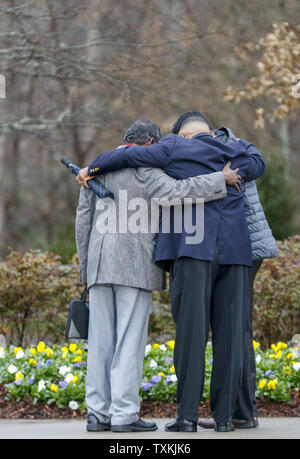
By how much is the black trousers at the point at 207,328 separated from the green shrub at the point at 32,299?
11.8 ft

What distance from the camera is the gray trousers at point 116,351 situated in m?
4.87

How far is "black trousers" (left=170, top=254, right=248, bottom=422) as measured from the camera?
15.7 feet

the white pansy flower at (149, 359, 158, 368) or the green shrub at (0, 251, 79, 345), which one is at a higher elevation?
the green shrub at (0, 251, 79, 345)

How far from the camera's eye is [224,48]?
1766 cm

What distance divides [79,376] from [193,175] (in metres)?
2.17

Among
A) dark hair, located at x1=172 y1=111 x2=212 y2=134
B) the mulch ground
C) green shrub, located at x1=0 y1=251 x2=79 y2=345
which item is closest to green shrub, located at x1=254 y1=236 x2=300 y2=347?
the mulch ground

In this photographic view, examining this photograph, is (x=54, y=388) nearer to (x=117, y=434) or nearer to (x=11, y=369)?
(x=11, y=369)

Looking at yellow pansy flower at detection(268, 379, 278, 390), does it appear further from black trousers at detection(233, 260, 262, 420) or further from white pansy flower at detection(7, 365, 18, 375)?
white pansy flower at detection(7, 365, 18, 375)

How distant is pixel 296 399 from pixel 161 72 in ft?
27.2

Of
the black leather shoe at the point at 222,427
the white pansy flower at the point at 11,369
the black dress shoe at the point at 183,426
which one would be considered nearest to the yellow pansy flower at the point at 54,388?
the white pansy flower at the point at 11,369

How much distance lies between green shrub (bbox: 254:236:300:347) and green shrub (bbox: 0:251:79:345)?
74.4 inches

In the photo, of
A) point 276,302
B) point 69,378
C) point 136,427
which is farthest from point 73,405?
point 276,302

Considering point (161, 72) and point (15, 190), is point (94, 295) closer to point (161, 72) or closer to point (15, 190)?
point (161, 72)

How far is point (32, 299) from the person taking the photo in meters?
8.30
